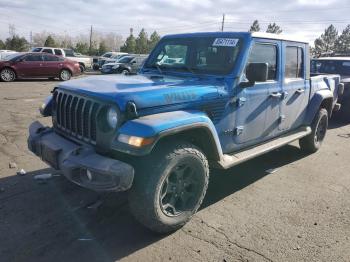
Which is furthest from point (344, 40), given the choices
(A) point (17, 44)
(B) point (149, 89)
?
(B) point (149, 89)

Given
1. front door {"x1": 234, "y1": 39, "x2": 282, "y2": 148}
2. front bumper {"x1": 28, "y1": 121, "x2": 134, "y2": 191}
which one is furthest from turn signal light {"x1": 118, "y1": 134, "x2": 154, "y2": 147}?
front door {"x1": 234, "y1": 39, "x2": 282, "y2": 148}

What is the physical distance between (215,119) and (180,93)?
59cm

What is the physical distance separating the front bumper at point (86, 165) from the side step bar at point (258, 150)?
4.34 feet

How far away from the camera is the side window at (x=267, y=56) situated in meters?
4.57

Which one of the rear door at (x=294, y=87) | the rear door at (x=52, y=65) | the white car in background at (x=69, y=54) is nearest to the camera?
the rear door at (x=294, y=87)

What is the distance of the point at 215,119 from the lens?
405 centimetres

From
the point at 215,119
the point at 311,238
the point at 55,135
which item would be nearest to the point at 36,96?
the point at 55,135

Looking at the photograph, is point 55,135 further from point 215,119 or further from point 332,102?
point 332,102

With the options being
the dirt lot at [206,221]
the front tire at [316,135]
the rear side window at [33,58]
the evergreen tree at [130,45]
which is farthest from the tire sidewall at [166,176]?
the evergreen tree at [130,45]

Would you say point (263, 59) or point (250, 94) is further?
point (263, 59)

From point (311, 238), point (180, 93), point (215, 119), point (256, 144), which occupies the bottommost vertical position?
point (311, 238)

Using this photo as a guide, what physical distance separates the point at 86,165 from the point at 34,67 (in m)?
16.7

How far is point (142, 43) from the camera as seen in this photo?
50.4 metres

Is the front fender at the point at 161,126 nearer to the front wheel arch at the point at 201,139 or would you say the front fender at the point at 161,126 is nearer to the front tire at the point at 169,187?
the front wheel arch at the point at 201,139
